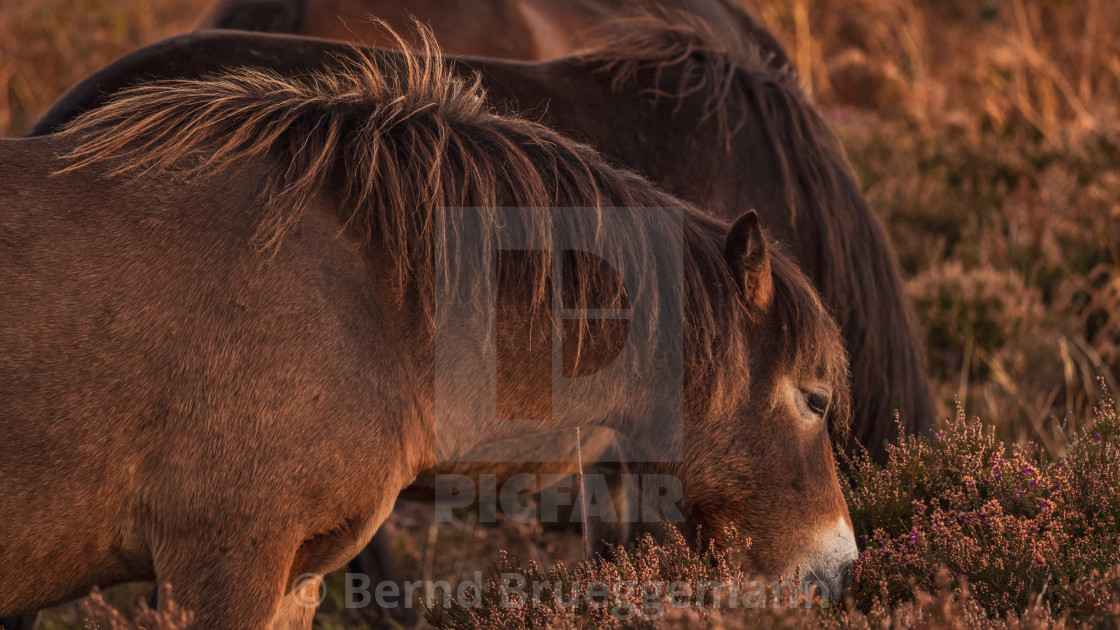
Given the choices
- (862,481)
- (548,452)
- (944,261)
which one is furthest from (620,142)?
(944,261)

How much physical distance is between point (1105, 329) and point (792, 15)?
576cm

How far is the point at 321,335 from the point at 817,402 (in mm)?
1378

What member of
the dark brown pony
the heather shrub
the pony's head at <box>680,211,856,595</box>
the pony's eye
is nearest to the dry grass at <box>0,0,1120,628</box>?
the heather shrub

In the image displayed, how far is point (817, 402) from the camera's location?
8.66 feet

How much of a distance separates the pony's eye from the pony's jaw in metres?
0.33

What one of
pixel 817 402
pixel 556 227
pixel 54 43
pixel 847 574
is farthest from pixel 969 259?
pixel 54 43

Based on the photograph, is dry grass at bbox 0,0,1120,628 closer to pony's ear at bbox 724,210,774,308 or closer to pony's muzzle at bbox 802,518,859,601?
pony's muzzle at bbox 802,518,859,601

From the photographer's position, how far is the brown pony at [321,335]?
2062 mm

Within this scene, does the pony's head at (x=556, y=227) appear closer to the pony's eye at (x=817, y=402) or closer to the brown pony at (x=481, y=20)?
the pony's eye at (x=817, y=402)

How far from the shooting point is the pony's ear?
7.85 ft

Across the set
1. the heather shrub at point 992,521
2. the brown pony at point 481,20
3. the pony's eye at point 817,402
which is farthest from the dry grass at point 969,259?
the brown pony at point 481,20

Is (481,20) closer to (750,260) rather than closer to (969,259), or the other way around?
(750,260)

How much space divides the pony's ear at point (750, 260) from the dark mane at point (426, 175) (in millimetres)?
32

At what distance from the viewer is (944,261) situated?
243 inches
